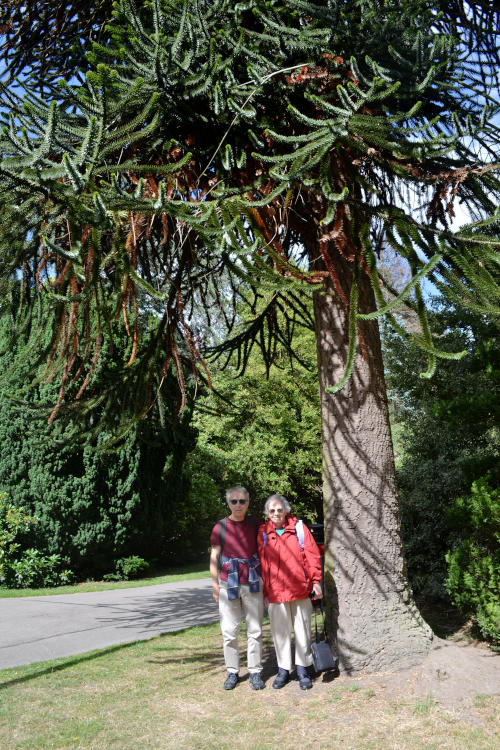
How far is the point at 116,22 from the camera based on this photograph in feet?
21.3

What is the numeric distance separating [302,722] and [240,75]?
520 centimetres

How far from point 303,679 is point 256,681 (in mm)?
382

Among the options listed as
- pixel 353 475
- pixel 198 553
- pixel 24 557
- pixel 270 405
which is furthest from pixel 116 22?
pixel 198 553

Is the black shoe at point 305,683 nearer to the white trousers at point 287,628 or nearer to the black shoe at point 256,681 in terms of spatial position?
the white trousers at point 287,628

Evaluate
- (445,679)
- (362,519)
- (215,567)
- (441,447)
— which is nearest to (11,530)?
(215,567)

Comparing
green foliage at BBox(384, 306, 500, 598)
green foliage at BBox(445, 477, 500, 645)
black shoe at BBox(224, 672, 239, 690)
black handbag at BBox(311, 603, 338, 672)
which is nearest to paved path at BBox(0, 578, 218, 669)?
black shoe at BBox(224, 672, 239, 690)

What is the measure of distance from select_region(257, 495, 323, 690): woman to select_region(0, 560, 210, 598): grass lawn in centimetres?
659

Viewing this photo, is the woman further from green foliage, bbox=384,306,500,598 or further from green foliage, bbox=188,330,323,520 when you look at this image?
green foliage, bbox=188,330,323,520

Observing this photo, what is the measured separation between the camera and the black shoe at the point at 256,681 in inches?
186

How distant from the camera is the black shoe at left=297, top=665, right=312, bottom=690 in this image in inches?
182

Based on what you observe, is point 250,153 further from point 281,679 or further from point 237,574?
point 281,679

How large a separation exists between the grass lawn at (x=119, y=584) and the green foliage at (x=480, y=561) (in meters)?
7.02

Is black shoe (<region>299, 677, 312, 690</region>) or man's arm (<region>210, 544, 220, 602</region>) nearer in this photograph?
black shoe (<region>299, 677, 312, 690</region>)

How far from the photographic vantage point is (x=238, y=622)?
193 inches
